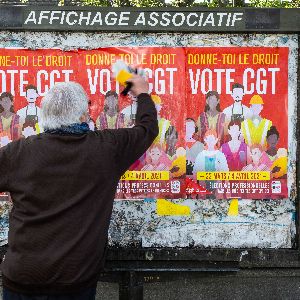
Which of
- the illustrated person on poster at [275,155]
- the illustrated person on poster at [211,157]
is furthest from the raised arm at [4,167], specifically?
the illustrated person on poster at [275,155]

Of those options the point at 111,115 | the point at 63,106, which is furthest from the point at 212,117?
the point at 63,106

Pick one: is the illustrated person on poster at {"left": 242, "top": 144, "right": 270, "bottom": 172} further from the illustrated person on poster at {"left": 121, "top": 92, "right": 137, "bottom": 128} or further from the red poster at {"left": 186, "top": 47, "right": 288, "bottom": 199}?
the illustrated person on poster at {"left": 121, "top": 92, "right": 137, "bottom": 128}

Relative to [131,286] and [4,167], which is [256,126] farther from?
[4,167]

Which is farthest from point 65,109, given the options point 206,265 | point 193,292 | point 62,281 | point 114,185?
point 193,292

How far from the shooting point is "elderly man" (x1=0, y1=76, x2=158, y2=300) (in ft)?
8.27

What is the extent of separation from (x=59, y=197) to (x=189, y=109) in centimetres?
107

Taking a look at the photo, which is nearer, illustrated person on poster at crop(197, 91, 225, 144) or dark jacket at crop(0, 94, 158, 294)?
dark jacket at crop(0, 94, 158, 294)

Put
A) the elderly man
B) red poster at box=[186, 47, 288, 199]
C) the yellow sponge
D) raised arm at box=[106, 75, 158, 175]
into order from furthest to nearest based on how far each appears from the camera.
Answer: red poster at box=[186, 47, 288, 199]
the yellow sponge
raised arm at box=[106, 75, 158, 175]
the elderly man

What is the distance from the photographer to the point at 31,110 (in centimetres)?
324

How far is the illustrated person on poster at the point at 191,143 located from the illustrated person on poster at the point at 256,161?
300mm

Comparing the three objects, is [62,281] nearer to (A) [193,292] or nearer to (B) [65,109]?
(B) [65,109]

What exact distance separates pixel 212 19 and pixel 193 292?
5.73 feet

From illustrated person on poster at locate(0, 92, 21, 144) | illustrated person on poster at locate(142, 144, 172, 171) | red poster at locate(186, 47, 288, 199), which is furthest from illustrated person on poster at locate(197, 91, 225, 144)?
illustrated person on poster at locate(0, 92, 21, 144)

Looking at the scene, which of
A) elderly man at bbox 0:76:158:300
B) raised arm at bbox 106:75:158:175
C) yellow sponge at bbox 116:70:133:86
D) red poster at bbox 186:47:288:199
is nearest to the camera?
elderly man at bbox 0:76:158:300
